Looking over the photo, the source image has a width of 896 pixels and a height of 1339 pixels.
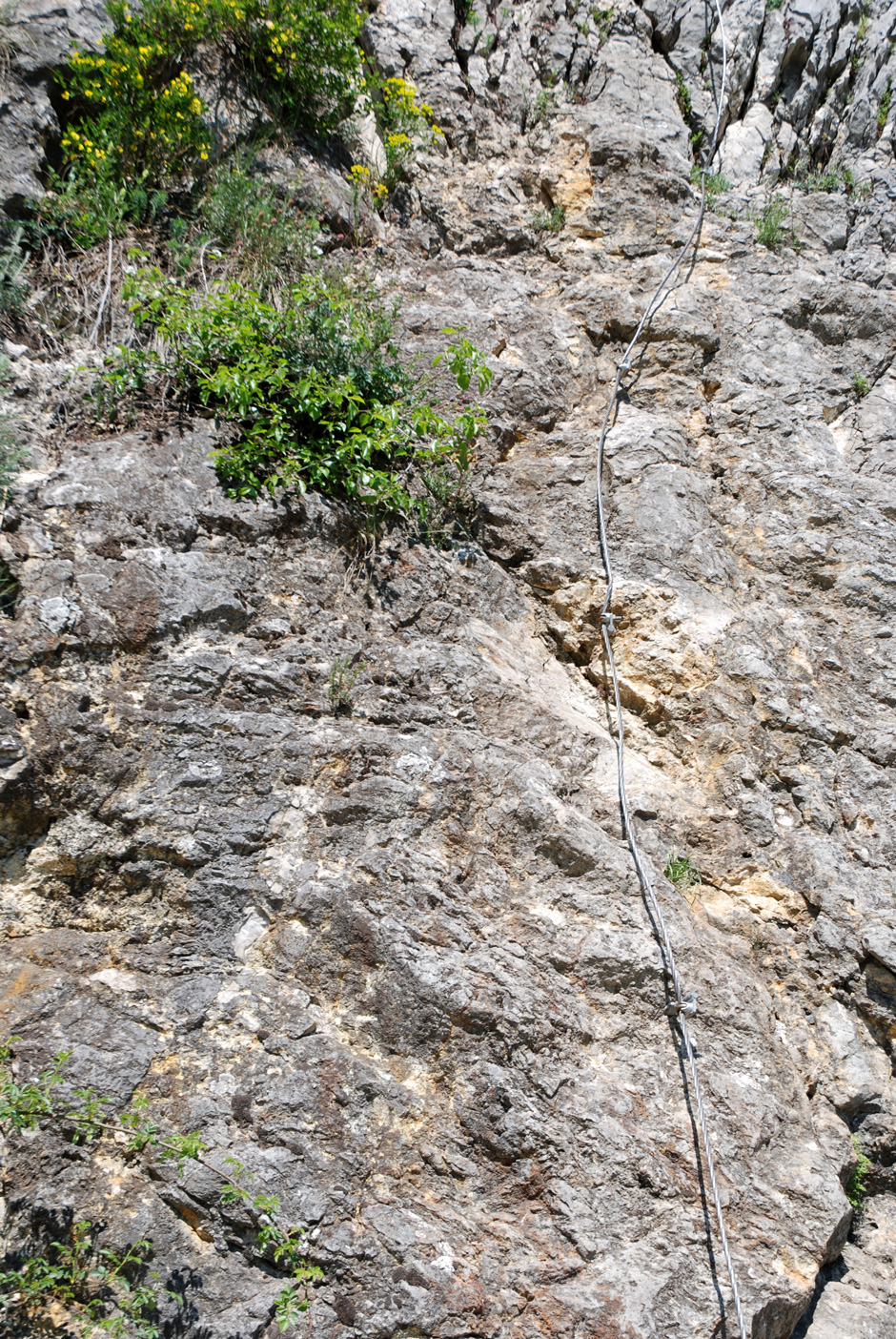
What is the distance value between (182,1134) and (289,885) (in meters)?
0.88

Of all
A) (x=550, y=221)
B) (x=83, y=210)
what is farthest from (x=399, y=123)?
(x=83, y=210)

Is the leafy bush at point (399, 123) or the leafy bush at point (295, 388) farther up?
the leafy bush at point (399, 123)

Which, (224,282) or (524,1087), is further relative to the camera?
(224,282)

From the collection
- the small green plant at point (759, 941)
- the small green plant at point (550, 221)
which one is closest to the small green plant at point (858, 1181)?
the small green plant at point (759, 941)

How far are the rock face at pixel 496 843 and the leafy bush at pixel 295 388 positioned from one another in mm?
213

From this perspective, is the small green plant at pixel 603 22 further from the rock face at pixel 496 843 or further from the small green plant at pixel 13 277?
the small green plant at pixel 13 277

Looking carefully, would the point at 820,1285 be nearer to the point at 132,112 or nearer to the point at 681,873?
the point at 681,873

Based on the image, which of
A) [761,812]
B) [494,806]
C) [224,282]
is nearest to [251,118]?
[224,282]

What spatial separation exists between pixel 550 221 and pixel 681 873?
447 cm

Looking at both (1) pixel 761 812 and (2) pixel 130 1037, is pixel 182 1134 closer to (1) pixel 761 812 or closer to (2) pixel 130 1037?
(2) pixel 130 1037

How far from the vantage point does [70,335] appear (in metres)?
4.26

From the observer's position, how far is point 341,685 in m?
3.62

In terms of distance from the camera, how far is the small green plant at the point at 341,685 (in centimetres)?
361

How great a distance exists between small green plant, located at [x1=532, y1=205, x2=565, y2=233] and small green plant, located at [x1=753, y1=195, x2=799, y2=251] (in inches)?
53.9
